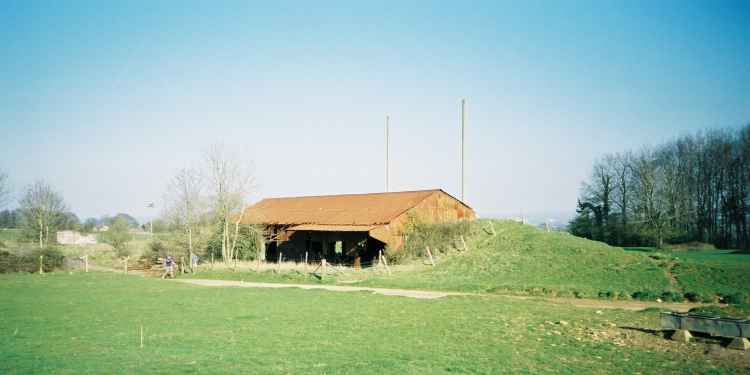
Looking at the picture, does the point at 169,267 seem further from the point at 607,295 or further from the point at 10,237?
the point at 10,237

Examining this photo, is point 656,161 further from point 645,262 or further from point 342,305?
point 342,305

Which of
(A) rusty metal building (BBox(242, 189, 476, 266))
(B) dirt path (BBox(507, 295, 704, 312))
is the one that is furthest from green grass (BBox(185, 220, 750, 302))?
(A) rusty metal building (BBox(242, 189, 476, 266))

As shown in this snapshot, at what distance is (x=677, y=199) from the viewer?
6166cm

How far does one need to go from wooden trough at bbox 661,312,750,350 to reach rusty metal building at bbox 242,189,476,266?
80.3ft

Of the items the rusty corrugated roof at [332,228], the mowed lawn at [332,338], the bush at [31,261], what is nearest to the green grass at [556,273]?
the mowed lawn at [332,338]

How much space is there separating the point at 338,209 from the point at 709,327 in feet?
113

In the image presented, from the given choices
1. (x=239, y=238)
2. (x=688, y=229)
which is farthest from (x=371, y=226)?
(x=688, y=229)

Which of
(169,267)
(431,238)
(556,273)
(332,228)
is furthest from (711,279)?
(169,267)

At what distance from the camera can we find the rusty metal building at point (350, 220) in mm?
37750

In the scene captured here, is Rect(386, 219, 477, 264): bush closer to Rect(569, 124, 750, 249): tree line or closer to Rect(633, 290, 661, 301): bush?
Rect(633, 290, 661, 301): bush

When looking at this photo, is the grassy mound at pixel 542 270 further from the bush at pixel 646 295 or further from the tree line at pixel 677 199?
the tree line at pixel 677 199

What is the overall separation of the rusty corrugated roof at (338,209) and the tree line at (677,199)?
33.1 metres

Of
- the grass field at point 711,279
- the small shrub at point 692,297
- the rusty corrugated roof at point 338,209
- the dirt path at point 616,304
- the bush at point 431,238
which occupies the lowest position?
the dirt path at point 616,304

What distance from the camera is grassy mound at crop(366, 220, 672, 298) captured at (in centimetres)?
2352
